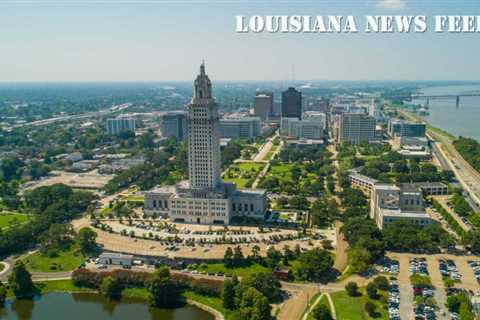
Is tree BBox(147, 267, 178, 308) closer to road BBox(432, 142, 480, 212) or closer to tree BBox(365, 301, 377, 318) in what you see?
tree BBox(365, 301, 377, 318)

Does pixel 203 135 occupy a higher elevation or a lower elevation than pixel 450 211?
higher

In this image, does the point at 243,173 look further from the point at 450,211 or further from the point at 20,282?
the point at 20,282

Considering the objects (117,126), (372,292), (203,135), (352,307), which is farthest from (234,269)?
(117,126)

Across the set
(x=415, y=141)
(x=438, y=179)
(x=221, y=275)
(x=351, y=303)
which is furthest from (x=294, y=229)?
(x=415, y=141)

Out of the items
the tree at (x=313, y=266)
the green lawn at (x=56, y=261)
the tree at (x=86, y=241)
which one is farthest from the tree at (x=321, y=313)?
the tree at (x=86, y=241)

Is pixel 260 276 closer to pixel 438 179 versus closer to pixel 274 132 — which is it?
pixel 438 179

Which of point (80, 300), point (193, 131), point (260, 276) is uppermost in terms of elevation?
point (193, 131)

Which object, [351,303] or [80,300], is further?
[80,300]
